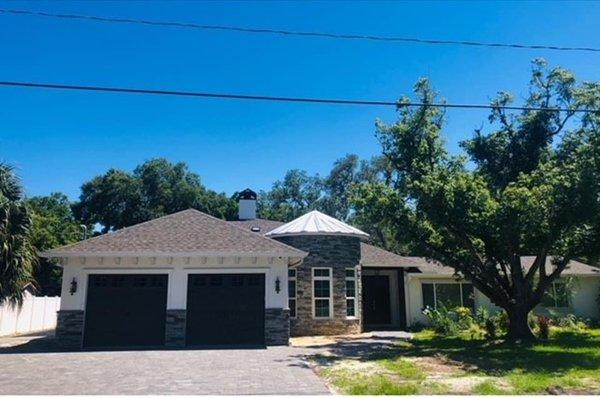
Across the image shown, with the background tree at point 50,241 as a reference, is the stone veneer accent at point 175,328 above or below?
below

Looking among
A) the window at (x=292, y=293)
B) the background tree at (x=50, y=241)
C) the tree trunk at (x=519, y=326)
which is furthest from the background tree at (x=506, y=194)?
the background tree at (x=50, y=241)

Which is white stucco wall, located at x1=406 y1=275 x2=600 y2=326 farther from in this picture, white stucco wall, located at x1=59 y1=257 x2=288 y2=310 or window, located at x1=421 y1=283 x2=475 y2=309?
white stucco wall, located at x1=59 y1=257 x2=288 y2=310

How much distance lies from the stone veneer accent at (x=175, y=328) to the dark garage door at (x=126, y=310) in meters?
0.21

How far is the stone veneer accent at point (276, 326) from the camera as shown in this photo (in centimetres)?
1614

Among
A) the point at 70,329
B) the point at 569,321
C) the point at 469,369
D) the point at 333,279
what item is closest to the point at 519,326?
the point at 469,369

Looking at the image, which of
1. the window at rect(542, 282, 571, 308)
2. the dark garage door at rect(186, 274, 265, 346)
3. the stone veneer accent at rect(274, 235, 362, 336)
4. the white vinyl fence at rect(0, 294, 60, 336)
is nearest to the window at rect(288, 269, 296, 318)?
the stone veneer accent at rect(274, 235, 362, 336)

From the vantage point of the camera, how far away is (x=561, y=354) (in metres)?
13.4

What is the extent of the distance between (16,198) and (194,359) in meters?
8.08

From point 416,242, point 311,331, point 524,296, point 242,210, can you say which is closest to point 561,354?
point 524,296

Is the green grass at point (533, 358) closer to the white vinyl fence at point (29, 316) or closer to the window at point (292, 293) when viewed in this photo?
the window at point (292, 293)

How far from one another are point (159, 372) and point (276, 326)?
19.4 ft

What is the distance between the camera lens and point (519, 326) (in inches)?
657

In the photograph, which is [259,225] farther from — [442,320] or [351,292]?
[442,320]

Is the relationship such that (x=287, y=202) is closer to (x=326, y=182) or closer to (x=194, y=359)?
(x=326, y=182)
